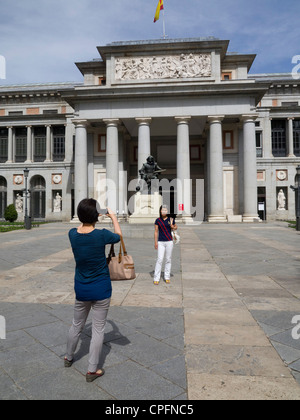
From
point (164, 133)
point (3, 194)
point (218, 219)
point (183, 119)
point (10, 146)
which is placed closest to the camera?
point (218, 219)

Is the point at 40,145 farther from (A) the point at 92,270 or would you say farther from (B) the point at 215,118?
(A) the point at 92,270

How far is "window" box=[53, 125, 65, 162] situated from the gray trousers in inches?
1560

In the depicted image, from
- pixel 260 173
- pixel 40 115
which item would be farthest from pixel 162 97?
pixel 40 115

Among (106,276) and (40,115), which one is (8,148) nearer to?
(40,115)

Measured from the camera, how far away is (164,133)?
36.2m

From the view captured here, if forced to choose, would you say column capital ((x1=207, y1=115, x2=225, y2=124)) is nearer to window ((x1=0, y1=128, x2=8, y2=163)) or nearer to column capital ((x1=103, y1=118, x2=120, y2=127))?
column capital ((x1=103, y1=118, x2=120, y2=127))

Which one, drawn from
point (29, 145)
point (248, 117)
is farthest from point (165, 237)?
point (29, 145)

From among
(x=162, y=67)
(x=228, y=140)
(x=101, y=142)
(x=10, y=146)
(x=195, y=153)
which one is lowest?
(x=195, y=153)

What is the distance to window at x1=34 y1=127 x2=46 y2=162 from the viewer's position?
4059 cm

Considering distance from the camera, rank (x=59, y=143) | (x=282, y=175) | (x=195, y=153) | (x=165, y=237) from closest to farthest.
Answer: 1. (x=165, y=237)
2. (x=282, y=175)
3. (x=195, y=153)
4. (x=59, y=143)

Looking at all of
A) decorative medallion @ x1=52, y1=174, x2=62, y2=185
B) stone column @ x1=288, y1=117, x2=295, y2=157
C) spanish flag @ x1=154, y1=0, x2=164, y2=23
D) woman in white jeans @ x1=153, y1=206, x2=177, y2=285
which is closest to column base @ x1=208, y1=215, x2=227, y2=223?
stone column @ x1=288, y1=117, x2=295, y2=157

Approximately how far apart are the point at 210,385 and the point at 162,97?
29.8m

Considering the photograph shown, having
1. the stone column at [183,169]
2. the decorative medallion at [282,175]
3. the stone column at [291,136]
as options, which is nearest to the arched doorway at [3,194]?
the stone column at [183,169]

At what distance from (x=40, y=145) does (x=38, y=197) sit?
727 centimetres
